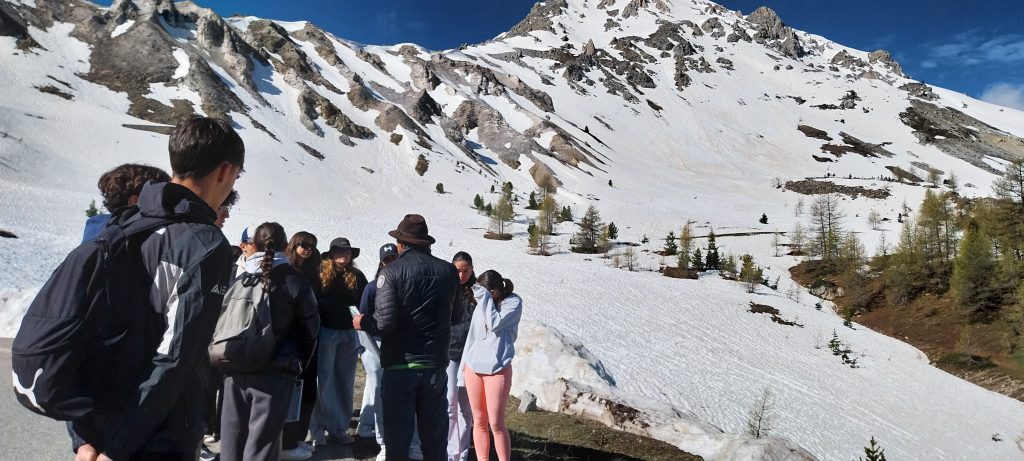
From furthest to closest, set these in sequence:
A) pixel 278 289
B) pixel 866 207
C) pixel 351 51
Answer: pixel 351 51
pixel 866 207
pixel 278 289

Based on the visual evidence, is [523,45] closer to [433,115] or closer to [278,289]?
[433,115]

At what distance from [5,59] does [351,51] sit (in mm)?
58727

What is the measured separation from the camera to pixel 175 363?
178 cm

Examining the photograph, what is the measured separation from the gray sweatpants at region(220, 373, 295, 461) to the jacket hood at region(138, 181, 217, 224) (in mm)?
1992

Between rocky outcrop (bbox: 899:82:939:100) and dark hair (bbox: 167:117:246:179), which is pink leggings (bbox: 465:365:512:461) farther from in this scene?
rocky outcrop (bbox: 899:82:939:100)

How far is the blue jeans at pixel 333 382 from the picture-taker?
562cm

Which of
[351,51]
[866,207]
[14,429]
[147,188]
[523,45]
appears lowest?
[14,429]

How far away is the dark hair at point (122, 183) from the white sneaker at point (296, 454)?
3253 millimetres

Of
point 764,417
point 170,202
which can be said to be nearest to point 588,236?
point 764,417

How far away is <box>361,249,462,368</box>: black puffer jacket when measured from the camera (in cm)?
407

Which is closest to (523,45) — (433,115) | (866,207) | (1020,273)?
(433,115)

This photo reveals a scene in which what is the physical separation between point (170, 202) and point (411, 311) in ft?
7.81

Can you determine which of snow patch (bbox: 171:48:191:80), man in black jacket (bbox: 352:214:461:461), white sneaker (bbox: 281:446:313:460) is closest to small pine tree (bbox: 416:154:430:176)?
snow patch (bbox: 171:48:191:80)

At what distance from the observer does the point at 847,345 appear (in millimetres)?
25391
